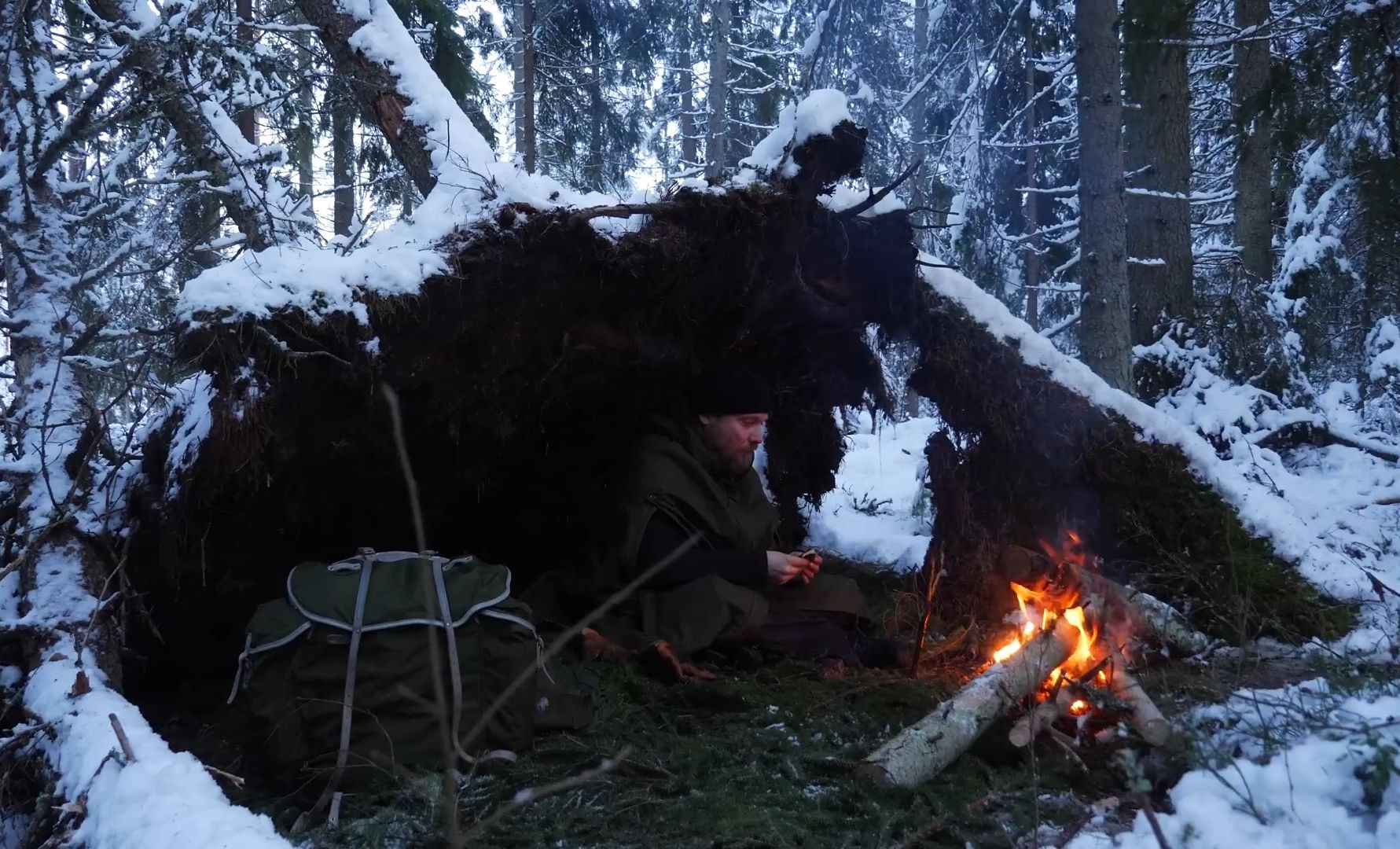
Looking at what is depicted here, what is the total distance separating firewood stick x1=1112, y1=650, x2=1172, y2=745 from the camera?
2.99 meters

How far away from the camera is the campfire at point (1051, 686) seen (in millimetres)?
3180

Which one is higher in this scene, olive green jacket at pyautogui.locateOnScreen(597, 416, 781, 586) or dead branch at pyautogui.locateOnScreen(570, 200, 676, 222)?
dead branch at pyautogui.locateOnScreen(570, 200, 676, 222)

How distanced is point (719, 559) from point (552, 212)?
1876 millimetres

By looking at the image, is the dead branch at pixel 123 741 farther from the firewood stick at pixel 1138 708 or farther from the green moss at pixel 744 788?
the firewood stick at pixel 1138 708

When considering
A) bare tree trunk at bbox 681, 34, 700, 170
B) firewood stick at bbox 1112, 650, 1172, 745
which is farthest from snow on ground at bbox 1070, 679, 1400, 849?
bare tree trunk at bbox 681, 34, 700, 170

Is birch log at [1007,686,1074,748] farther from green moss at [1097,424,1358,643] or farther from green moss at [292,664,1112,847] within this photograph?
green moss at [1097,424,1358,643]

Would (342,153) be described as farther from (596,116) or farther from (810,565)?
(810,565)

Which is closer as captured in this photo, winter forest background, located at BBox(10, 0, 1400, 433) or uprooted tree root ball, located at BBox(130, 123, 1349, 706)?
uprooted tree root ball, located at BBox(130, 123, 1349, 706)

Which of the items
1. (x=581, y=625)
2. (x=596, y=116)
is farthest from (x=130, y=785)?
(x=596, y=116)

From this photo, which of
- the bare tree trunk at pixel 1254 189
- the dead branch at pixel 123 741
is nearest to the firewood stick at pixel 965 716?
the dead branch at pixel 123 741

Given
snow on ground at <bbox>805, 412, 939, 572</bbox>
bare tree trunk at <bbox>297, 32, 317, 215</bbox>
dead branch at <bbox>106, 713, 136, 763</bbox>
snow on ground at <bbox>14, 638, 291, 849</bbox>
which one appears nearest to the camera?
snow on ground at <bbox>14, 638, 291, 849</bbox>

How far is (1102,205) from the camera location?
293 inches

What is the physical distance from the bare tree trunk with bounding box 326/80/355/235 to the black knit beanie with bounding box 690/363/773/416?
3079 millimetres

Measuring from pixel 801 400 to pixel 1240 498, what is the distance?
2.54 m
